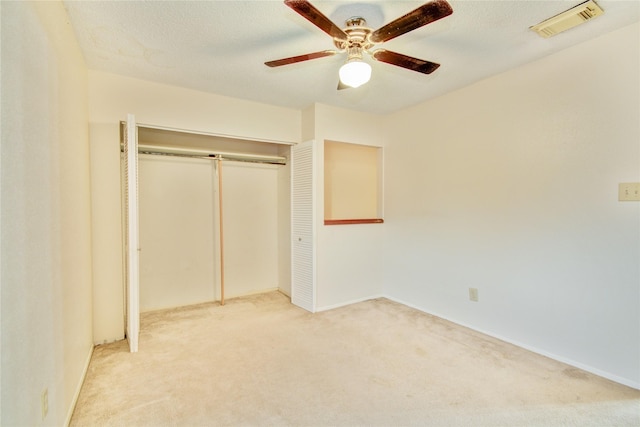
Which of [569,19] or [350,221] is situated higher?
[569,19]

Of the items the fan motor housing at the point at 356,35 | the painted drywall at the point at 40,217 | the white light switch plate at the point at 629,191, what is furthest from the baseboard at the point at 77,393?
the white light switch plate at the point at 629,191

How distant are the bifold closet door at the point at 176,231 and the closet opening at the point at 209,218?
10 mm

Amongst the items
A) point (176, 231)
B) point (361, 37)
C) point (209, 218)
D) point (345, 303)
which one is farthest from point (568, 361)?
point (176, 231)

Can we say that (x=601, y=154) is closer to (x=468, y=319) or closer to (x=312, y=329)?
(x=468, y=319)

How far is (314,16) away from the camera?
4.81 feet

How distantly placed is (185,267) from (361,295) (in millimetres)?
2239

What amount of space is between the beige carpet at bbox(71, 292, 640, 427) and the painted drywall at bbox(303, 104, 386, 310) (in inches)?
26.4

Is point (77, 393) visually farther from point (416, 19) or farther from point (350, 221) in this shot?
point (416, 19)

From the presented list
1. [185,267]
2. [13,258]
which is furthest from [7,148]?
[185,267]

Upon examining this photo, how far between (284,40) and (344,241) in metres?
2.28

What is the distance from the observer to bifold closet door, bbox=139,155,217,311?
11.4 feet

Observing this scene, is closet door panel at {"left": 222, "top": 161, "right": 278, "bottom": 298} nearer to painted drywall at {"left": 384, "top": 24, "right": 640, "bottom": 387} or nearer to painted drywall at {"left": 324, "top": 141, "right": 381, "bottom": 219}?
painted drywall at {"left": 324, "top": 141, "right": 381, "bottom": 219}

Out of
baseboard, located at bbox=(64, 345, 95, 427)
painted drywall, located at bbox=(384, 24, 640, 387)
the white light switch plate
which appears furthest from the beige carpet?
the white light switch plate

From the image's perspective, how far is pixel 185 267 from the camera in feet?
12.2
